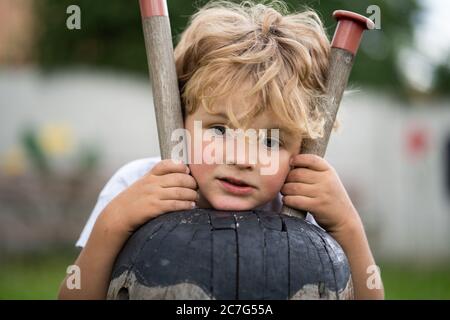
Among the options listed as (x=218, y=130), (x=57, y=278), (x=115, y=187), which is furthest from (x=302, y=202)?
(x=57, y=278)

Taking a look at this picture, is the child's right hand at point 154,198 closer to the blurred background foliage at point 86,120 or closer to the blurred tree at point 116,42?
the blurred background foliage at point 86,120

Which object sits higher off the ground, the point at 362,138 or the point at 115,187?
the point at 115,187

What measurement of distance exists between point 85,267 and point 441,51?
37.9 ft

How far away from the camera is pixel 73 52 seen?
523 inches

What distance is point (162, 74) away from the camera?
7.42 ft

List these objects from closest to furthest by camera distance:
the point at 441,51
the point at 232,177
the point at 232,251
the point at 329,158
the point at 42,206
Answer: the point at 232,251 → the point at 232,177 → the point at 42,206 → the point at 329,158 → the point at 441,51

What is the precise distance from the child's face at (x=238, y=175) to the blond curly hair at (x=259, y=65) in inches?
1.5

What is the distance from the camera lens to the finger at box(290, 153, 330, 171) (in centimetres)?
223

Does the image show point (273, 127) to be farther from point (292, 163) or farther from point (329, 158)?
point (329, 158)

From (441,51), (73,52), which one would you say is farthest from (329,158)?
(73,52)

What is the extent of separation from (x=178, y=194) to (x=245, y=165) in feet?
0.75

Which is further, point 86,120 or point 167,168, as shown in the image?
point 86,120

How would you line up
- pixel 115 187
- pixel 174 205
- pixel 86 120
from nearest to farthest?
pixel 174 205
pixel 115 187
pixel 86 120

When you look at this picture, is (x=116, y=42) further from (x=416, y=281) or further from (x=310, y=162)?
(x=310, y=162)
